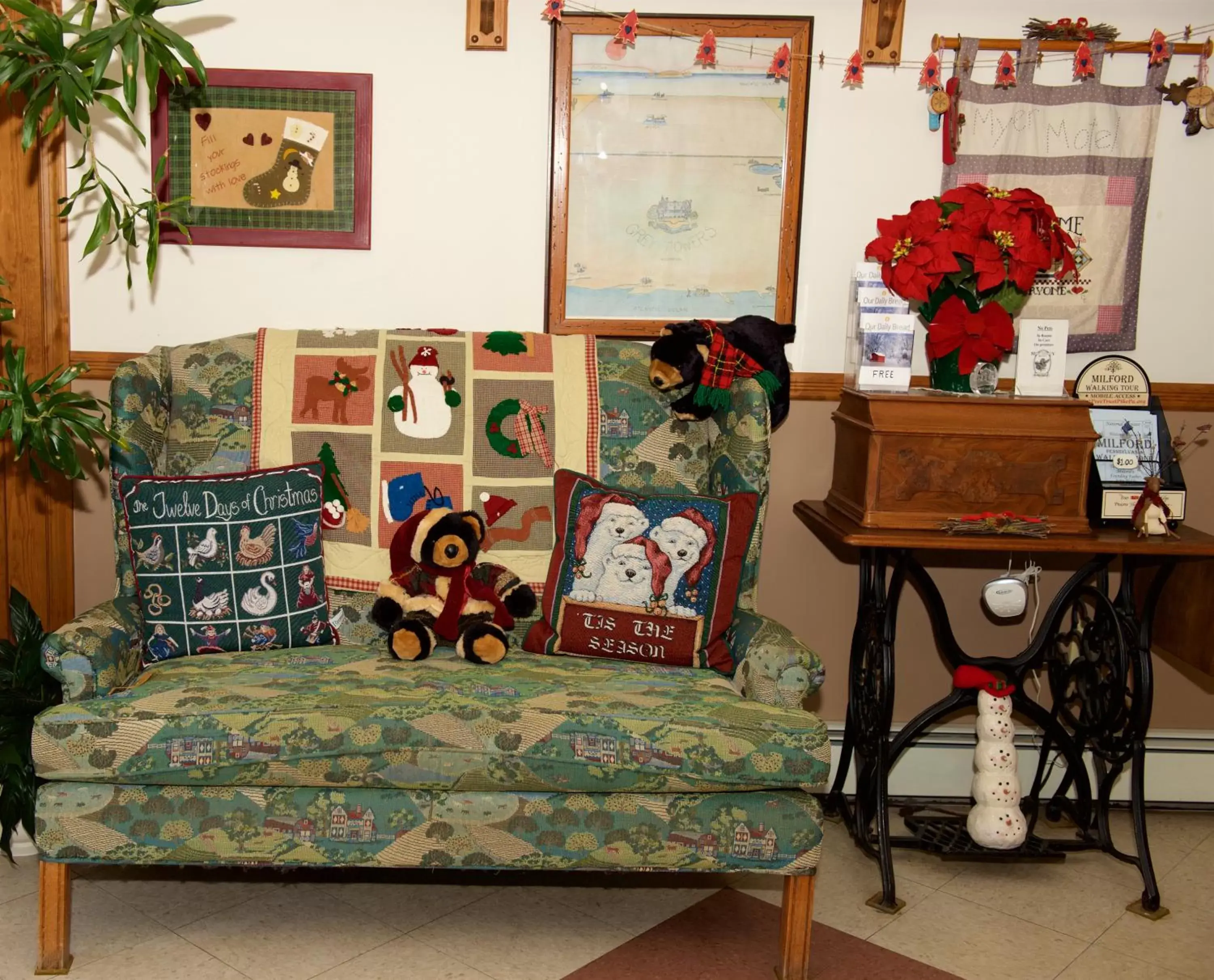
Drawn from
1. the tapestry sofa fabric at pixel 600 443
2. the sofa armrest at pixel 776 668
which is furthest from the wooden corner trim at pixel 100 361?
the sofa armrest at pixel 776 668

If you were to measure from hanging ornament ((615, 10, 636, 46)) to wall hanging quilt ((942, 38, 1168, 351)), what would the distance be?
0.80m

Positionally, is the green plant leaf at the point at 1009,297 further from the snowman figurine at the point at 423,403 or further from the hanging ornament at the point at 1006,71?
the snowman figurine at the point at 423,403

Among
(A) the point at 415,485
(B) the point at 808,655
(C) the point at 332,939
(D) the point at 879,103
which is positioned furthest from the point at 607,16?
(C) the point at 332,939

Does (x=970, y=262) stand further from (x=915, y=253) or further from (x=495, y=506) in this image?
(x=495, y=506)

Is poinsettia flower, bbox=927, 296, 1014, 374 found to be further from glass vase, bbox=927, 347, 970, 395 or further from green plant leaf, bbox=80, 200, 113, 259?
green plant leaf, bbox=80, 200, 113, 259

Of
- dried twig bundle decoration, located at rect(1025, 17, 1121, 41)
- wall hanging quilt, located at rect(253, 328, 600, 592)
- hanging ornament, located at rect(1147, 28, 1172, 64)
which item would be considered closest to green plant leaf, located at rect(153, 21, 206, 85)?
wall hanging quilt, located at rect(253, 328, 600, 592)

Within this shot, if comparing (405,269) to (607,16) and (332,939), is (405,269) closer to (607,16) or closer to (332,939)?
(607,16)

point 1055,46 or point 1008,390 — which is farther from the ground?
point 1055,46

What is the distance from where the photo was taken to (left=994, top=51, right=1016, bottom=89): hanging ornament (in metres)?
2.86

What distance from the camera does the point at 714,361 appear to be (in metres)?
2.67

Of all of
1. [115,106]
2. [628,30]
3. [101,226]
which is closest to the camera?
[115,106]

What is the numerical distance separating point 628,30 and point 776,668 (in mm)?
1570

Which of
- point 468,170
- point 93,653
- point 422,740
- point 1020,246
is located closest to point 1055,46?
point 1020,246

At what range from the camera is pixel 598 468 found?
271 cm
